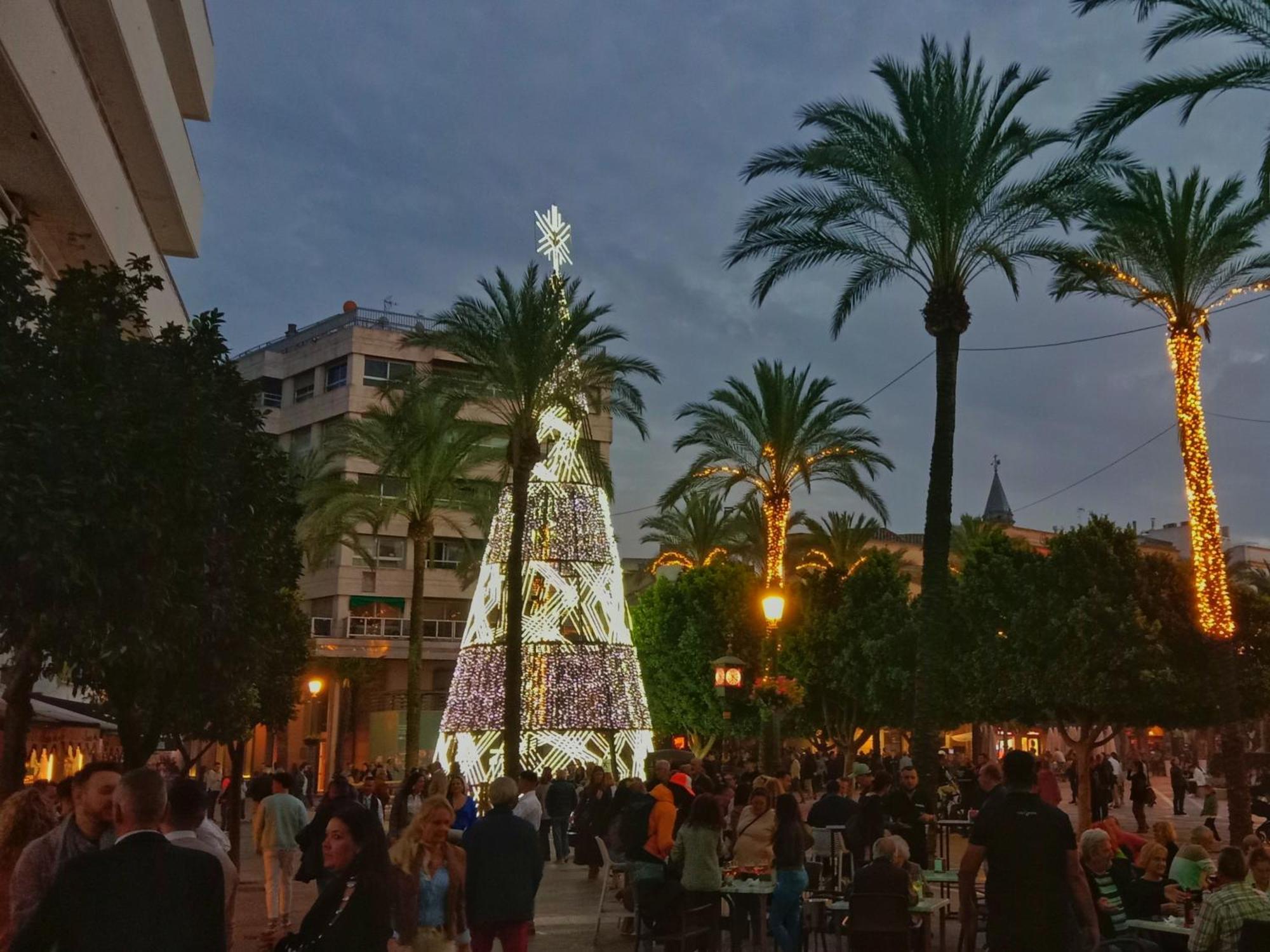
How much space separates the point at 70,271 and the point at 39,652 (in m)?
4.13

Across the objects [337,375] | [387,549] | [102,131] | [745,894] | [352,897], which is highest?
[337,375]

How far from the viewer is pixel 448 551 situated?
58781 mm

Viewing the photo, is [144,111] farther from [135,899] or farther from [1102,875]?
[135,899]

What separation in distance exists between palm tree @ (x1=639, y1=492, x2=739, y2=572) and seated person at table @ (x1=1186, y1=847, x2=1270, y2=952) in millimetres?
42766

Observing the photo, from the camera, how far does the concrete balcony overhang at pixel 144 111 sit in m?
20.4

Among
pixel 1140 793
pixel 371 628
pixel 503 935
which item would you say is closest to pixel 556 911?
pixel 503 935

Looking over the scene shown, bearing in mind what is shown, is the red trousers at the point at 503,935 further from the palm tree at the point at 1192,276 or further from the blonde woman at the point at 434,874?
the palm tree at the point at 1192,276

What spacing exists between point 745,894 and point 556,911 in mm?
5329

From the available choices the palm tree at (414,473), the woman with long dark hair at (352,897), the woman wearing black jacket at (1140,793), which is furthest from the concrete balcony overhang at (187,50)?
the woman wearing black jacket at (1140,793)

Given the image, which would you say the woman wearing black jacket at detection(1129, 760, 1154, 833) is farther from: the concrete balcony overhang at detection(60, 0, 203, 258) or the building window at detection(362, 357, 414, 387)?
the building window at detection(362, 357, 414, 387)

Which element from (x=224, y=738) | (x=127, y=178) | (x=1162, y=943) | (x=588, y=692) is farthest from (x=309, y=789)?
(x=1162, y=943)

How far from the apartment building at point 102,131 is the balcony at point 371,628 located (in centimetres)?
2763

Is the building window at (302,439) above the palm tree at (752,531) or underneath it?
above

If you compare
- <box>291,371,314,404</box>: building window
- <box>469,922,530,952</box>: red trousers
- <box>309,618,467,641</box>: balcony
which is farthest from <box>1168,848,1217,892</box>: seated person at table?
<box>291,371,314,404</box>: building window
